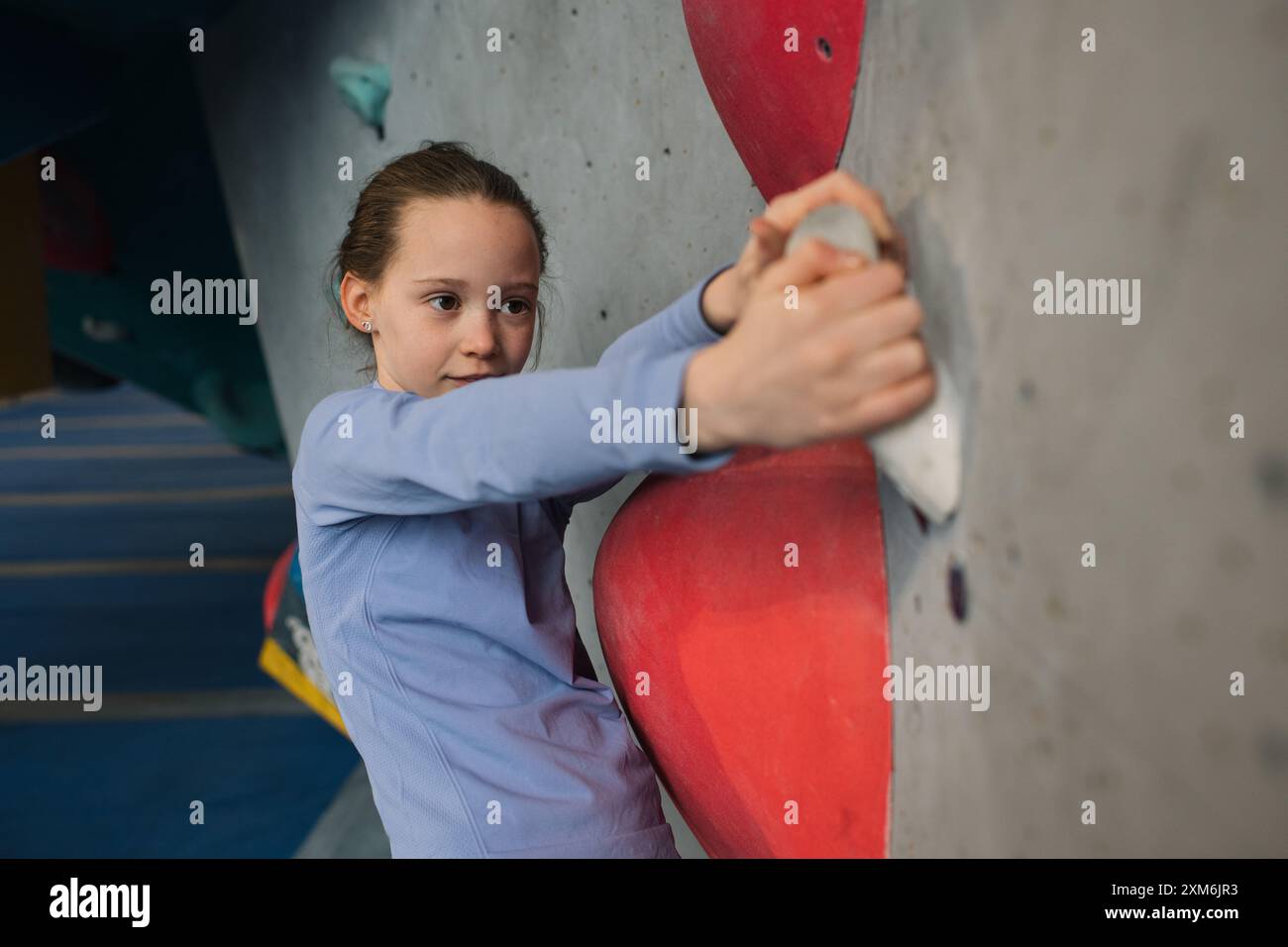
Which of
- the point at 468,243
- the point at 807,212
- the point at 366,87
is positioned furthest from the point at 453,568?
the point at 366,87

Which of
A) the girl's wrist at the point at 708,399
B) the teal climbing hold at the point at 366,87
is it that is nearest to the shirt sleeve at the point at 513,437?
the girl's wrist at the point at 708,399

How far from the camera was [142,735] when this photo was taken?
1.90 m

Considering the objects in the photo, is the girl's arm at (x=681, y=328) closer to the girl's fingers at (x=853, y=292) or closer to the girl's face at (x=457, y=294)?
the girl's face at (x=457, y=294)

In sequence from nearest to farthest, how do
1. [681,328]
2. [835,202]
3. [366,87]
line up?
[835,202] < [681,328] < [366,87]

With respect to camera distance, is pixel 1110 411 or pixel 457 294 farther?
pixel 457 294

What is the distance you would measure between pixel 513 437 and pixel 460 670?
0.68 ft

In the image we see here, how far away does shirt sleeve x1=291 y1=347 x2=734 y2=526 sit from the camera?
17.1 inches

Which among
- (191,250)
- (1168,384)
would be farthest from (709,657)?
(191,250)

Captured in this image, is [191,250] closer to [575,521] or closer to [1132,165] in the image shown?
[575,521]

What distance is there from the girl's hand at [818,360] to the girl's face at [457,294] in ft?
0.72

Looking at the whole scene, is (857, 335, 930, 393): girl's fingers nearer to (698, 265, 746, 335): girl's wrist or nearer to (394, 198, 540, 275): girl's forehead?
(698, 265, 746, 335): girl's wrist

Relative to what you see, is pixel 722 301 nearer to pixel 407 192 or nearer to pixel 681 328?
pixel 681 328

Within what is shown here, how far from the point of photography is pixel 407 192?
2.12 feet
